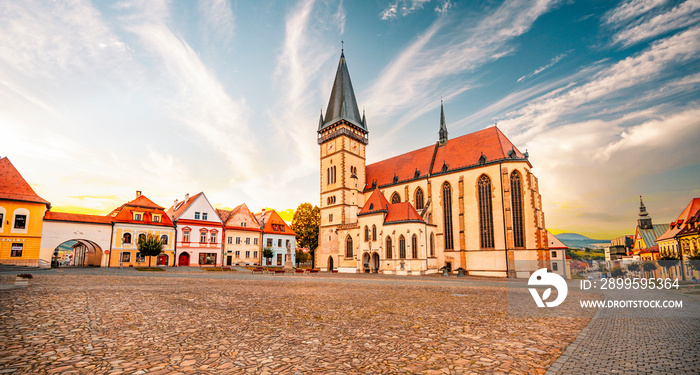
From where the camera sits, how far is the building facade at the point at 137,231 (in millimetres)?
40281

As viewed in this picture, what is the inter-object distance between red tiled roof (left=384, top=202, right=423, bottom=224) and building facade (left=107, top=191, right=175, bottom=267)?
28113 mm

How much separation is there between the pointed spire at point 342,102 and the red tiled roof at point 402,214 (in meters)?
16.6

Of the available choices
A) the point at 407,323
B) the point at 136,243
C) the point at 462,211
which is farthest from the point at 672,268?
the point at 136,243

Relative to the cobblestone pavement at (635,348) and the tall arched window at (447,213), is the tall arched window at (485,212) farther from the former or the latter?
the cobblestone pavement at (635,348)

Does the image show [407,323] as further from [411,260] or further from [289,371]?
[411,260]

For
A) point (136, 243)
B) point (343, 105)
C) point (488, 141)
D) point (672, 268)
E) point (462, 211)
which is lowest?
point (672, 268)

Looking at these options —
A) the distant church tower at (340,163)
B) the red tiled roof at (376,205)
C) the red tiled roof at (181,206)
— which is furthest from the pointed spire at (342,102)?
the red tiled roof at (181,206)

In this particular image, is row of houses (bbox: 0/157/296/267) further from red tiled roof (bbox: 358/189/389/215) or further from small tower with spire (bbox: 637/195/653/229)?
small tower with spire (bbox: 637/195/653/229)

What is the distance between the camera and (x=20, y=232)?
3391 centimetres

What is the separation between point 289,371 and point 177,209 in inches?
2071

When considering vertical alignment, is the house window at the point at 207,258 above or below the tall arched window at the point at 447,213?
below

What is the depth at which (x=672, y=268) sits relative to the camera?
41031 millimetres

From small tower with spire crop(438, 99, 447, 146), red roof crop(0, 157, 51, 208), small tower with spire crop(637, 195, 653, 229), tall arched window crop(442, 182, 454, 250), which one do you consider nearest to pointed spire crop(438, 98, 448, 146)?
small tower with spire crop(438, 99, 447, 146)

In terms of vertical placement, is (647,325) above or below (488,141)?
below
